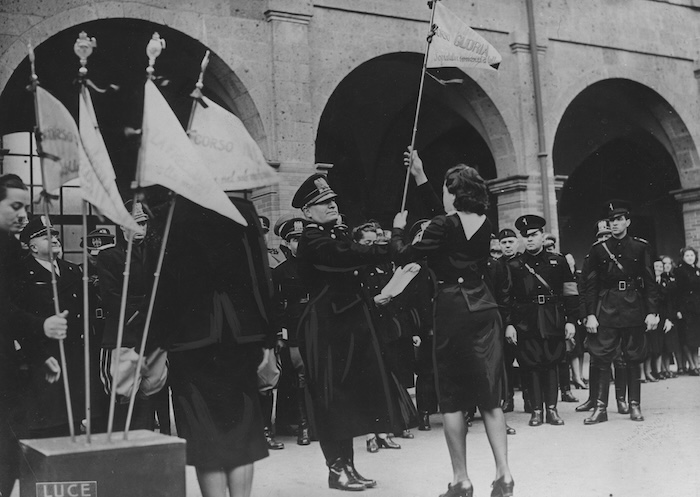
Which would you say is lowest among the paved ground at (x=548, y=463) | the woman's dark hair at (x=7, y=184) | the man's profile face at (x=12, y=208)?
the paved ground at (x=548, y=463)

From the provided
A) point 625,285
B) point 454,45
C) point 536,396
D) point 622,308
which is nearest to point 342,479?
point 536,396

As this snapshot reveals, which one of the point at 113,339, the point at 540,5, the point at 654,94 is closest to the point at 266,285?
the point at 113,339

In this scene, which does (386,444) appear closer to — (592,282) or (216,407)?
(592,282)

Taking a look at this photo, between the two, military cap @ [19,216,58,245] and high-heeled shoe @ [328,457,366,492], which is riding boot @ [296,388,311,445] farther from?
military cap @ [19,216,58,245]

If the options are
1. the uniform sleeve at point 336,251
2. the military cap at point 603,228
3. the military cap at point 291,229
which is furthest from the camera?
the military cap at point 603,228

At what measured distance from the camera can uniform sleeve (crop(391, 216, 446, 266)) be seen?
15.9 feet

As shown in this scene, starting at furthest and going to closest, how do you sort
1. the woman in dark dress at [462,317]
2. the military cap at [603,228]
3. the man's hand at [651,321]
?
the military cap at [603,228] → the man's hand at [651,321] → the woman in dark dress at [462,317]

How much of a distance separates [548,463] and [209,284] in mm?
3159

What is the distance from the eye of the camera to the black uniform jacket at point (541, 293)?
796 centimetres

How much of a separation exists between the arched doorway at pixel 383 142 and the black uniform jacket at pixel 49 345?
9.55 m

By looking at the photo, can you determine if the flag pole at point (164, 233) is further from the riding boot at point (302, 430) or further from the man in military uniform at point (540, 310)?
the man in military uniform at point (540, 310)

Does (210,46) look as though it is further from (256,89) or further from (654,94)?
(654,94)

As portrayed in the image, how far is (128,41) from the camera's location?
11.5 meters

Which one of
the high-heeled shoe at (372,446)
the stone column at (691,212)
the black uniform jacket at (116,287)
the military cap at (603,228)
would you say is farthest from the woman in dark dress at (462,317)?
the stone column at (691,212)
